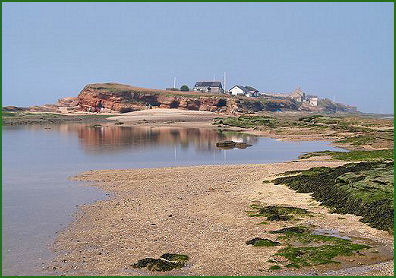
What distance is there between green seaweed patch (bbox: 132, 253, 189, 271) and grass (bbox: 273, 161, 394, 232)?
7.81m

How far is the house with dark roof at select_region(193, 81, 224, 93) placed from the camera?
617ft

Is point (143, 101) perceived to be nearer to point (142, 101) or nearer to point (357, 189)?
point (142, 101)

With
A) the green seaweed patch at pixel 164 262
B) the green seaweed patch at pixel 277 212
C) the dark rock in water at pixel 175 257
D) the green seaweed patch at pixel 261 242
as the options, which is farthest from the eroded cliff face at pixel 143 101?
the green seaweed patch at pixel 164 262

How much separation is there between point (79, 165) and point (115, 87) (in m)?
116

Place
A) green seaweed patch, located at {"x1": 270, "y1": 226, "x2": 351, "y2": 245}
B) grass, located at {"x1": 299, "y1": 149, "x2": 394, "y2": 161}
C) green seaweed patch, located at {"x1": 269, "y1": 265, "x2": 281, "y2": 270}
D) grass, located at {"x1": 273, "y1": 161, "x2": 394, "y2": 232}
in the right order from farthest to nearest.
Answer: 1. grass, located at {"x1": 299, "y1": 149, "x2": 394, "y2": 161}
2. grass, located at {"x1": 273, "y1": 161, "x2": 394, "y2": 232}
3. green seaweed patch, located at {"x1": 270, "y1": 226, "x2": 351, "y2": 245}
4. green seaweed patch, located at {"x1": 269, "y1": 265, "x2": 281, "y2": 270}

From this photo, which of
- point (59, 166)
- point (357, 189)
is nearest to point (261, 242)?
point (357, 189)

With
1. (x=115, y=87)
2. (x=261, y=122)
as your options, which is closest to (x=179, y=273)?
(x=261, y=122)

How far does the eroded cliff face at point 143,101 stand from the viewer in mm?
138125

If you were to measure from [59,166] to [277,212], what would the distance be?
22696 millimetres

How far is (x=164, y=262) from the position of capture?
44.4ft

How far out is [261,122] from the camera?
90688 millimetres

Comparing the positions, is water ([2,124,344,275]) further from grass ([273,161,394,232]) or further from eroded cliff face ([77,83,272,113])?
eroded cliff face ([77,83,272,113])

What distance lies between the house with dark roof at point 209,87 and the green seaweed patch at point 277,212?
556ft

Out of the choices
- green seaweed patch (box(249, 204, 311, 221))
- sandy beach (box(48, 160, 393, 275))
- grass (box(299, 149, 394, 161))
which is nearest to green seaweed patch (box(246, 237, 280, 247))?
sandy beach (box(48, 160, 393, 275))
